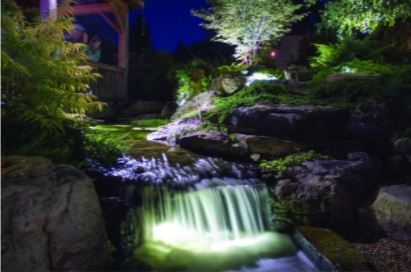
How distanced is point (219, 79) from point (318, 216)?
589 cm

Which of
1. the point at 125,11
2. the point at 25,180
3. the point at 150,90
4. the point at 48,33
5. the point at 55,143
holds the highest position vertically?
the point at 125,11

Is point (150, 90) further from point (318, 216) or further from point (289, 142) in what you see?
point (318, 216)

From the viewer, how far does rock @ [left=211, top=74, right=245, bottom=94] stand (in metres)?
10.3

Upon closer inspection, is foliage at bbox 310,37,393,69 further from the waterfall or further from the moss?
the moss

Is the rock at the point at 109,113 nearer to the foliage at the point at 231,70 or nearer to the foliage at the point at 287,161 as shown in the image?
the foliage at the point at 231,70

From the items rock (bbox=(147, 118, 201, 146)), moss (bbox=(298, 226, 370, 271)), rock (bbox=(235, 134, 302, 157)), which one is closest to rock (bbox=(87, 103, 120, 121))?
rock (bbox=(147, 118, 201, 146))

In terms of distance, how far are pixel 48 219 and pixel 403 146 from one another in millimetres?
6312

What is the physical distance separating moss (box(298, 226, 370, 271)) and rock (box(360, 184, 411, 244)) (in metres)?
0.89

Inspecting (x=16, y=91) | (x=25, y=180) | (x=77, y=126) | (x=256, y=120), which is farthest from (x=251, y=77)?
(x=25, y=180)

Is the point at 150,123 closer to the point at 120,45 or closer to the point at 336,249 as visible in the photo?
the point at 120,45

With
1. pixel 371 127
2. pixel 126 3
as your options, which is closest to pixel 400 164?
pixel 371 127

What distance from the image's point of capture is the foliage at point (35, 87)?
172 inches

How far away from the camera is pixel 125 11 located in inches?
541

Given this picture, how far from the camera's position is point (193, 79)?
13.0 m
